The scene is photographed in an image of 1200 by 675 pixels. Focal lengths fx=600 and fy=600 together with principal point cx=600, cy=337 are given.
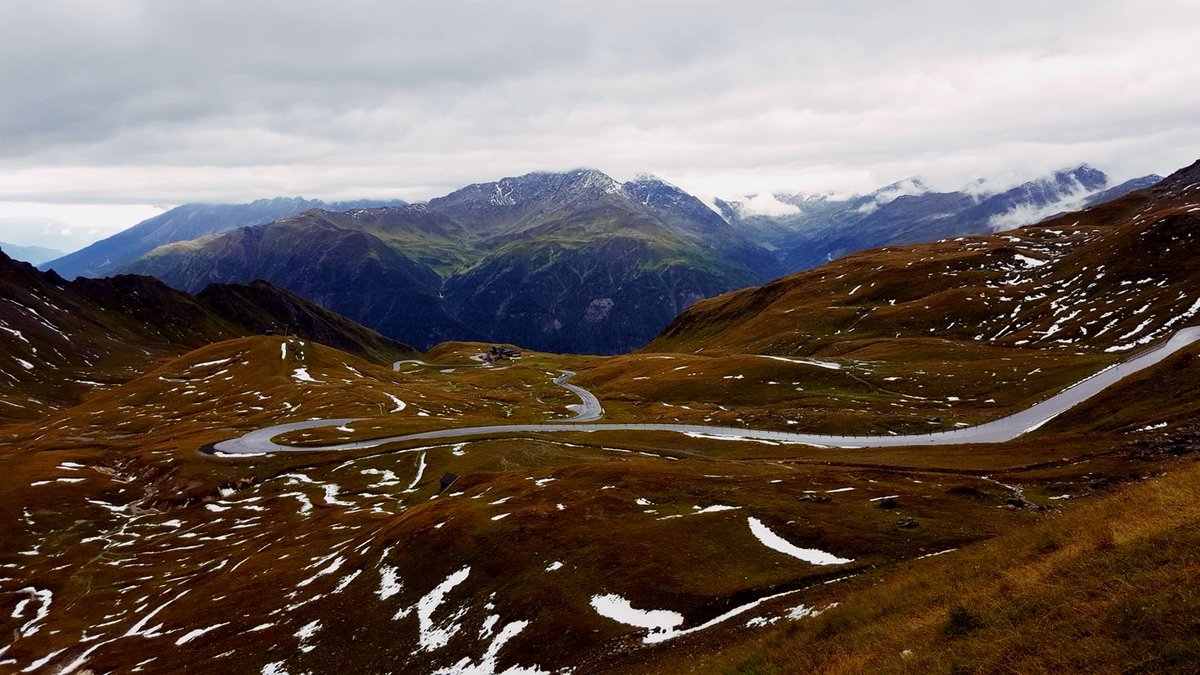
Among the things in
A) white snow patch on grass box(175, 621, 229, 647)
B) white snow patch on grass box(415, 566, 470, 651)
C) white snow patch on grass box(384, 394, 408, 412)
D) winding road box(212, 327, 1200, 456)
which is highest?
white snow patch on grass box(415, 566, 470, 651)

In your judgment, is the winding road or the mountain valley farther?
the winding road

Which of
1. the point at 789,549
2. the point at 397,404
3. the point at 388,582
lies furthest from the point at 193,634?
the point at 397,404

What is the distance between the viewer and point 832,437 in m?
110

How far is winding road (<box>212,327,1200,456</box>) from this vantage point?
97812mm

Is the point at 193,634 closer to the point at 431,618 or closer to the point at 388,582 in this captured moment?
the point at 388,582

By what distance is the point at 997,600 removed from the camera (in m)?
19.9

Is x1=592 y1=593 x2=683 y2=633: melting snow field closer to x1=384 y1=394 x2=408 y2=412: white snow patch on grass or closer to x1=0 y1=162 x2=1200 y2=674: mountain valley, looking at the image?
x1=0 y1=162 x2=1200 y2=674: mountain valley

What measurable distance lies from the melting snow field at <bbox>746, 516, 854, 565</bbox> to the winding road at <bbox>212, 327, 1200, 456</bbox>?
6212cm

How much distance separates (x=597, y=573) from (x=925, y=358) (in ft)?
516

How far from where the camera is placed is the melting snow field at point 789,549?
38.2 metres

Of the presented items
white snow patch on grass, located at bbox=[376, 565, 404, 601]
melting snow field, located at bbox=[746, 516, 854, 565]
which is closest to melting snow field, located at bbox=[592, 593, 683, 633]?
melting snow field, located at bbox=[746, 516, 854, 565]

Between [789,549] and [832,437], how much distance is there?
7537 centimetres

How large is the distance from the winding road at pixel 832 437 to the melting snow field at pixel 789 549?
2445 inches

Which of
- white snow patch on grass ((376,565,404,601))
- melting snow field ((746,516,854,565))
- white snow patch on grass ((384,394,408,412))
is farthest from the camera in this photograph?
white snow patch on grass ((384,394,408,412))
